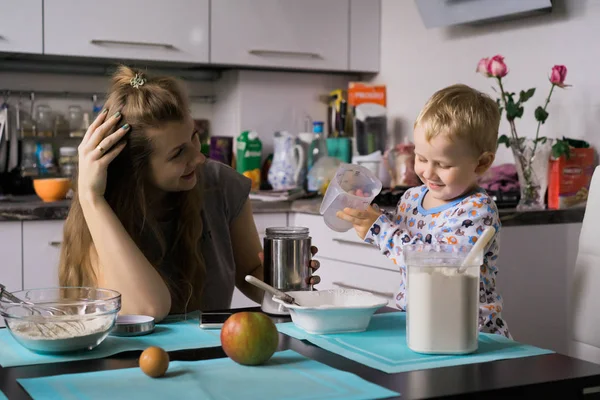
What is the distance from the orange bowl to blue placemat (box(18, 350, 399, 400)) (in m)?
1.99

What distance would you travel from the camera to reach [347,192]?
1.64 m

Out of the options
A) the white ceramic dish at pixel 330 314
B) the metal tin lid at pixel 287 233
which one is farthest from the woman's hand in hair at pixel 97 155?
the white ceramic dish at pixel 330 314

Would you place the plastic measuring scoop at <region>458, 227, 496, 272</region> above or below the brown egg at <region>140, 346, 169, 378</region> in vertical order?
above

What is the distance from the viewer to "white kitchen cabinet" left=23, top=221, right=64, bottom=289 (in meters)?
2.83

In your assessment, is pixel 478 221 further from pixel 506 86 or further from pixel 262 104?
pixel 262 104

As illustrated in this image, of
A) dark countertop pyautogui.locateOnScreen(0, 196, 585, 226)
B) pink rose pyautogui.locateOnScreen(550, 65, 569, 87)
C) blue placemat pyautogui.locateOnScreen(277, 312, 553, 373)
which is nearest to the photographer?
blue placemat pyautogui.locateOnScreen(277, 312, 553, 373)

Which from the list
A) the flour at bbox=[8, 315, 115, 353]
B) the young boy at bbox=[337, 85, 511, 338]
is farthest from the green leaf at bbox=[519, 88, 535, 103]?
the flour at bbox=[8, 315, 115, 353]

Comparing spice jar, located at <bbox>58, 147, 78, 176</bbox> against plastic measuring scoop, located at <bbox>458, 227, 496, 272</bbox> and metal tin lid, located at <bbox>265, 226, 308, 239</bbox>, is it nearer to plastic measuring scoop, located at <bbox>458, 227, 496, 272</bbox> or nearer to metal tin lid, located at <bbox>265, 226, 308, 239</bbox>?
metal tin lid, located at <bbox>265, 226, 308, 239</bbox>

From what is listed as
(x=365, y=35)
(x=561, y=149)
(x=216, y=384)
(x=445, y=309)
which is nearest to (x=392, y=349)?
(x=445, y=309)

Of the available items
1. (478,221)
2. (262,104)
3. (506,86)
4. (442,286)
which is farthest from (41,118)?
(442,286)

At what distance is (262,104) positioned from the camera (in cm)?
373

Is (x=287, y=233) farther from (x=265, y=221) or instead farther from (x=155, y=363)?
(x=265, y=221)

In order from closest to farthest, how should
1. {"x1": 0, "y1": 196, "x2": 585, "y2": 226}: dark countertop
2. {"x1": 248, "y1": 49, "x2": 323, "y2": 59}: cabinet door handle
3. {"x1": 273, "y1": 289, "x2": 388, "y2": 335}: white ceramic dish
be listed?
{"x1": 273, "y1": 289, "x2": 388, "y2": 335}: white ceramic dish, {"x1": 0, "y1": 196, "x2": 585, "y2": 226}: dark countertop, {"x1": 248, "y1": 49, "x2": 323, "y2": 59}: cabinet door handle

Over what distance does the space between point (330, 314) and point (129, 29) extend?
2169mm
